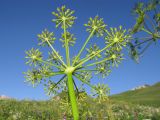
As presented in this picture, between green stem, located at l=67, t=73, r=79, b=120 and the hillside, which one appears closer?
green stem, located at l=67, t=73, r=79, b=120

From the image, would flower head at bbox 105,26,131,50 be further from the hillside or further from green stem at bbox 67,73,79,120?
the hillside

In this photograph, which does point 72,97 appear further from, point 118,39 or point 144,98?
point 144,98

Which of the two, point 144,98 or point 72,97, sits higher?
point 144,98

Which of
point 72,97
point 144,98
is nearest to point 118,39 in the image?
point 72,97

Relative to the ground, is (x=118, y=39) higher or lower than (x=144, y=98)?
lower

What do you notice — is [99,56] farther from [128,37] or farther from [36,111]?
[36,111]

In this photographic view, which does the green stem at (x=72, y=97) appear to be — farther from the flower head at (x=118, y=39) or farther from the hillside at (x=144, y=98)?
the hillside at (x=144, y=98)

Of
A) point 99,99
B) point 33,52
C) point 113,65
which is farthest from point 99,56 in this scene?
point 33,52

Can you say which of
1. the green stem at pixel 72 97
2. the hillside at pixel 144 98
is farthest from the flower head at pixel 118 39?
the hillside at pixel 144 98

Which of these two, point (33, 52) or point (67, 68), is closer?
point (67, 68)

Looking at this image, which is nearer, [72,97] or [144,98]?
[72,97]

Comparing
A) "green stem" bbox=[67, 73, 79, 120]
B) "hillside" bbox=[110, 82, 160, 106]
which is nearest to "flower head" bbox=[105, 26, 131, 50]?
Answer: "green stem" bbox=[67, 73, 79, 120]
